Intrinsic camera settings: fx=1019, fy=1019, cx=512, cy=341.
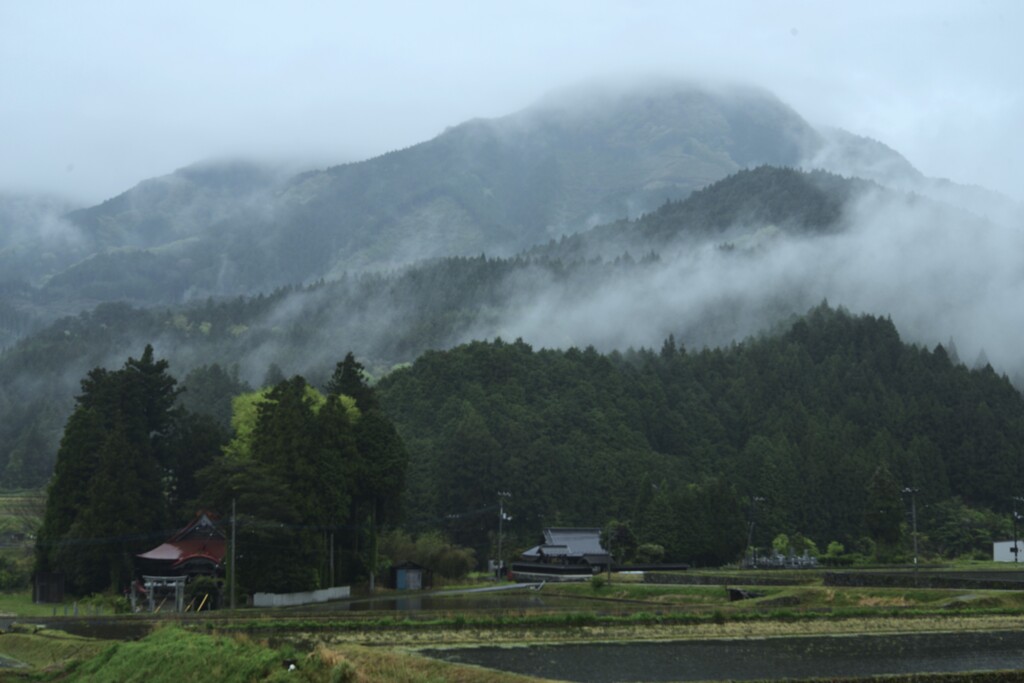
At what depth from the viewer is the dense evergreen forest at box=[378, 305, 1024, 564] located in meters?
110

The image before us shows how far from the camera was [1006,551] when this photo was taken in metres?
102

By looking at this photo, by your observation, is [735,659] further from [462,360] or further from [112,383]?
[462,360]

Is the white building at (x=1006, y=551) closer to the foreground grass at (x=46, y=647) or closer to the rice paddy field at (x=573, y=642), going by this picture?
the rice paddy field at (x=573, y=642)

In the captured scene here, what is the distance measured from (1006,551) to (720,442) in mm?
46702

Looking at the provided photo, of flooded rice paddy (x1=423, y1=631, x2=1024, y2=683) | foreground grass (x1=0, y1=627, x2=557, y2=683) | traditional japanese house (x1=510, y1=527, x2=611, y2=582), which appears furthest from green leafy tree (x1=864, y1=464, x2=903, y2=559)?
foreground grass (x1=0, y1=627, x2=557, y2=683)

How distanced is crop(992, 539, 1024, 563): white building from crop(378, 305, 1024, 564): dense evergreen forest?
9.05 m

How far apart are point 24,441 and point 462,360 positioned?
7464cm

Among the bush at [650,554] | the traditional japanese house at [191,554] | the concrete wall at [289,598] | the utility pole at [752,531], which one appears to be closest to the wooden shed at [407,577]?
the concrete wall at [289,598]

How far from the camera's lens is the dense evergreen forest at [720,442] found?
109500 millimetres

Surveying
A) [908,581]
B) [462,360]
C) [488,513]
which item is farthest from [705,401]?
[908,581]

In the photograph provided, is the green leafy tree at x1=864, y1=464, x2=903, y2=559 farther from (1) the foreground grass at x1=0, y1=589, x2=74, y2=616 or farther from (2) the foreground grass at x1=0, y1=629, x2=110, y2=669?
(2) the foreground grass at x1=0, y1=629, x2=110, y2=669

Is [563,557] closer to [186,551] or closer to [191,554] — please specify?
[186,551]

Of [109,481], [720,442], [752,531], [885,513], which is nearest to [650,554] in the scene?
[752,531]

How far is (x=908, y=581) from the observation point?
5800 cm
